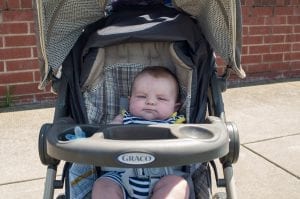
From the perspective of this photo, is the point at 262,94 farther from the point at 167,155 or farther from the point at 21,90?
the point at 167,155

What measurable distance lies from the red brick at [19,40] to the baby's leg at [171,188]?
10.4ft

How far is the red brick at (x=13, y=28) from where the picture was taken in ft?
16.0

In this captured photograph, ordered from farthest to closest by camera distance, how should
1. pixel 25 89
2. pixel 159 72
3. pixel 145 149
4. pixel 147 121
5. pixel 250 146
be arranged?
pixel 25 89, pixel 250 146, pixel 159 72, pixel 147 121, pixel 145 149

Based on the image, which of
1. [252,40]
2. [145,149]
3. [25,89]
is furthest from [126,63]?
[252,40]

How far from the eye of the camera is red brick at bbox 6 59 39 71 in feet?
16.4

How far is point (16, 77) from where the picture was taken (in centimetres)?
506

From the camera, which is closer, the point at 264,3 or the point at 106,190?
the point at 106,190

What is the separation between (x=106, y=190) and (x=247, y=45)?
167 inches

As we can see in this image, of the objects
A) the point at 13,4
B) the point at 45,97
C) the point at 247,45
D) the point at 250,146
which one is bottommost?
the point at 250,146

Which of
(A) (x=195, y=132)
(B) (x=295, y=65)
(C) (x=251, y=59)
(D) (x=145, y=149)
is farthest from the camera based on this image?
(B) (x=295, y=65)

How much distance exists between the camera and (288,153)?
4.08m

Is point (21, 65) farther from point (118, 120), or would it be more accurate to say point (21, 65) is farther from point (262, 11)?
point (262, 11)

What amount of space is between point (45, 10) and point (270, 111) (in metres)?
3.34

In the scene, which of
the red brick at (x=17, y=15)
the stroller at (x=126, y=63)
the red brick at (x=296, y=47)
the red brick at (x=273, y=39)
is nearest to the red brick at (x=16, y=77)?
the red brick at (x=17, y=15)
